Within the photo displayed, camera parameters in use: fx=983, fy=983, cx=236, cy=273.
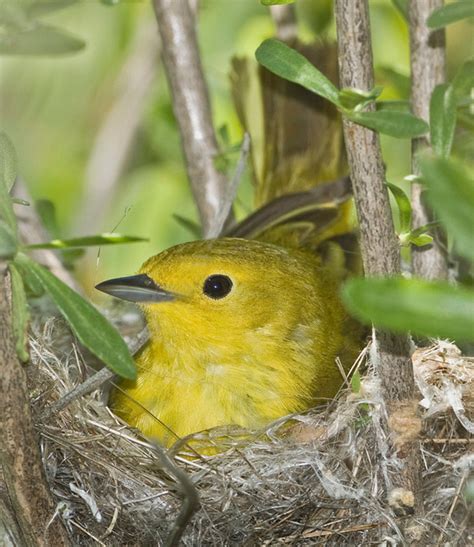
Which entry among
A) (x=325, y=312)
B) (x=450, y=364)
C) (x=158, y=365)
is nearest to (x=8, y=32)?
(x=158, y=365)

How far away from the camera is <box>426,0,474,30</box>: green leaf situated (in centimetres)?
203

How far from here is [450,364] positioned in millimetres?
2752

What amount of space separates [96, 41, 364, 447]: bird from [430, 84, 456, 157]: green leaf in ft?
2.47

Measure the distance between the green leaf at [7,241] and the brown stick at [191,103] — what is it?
179 centimetres

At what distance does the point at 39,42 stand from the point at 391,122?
56.0 inches

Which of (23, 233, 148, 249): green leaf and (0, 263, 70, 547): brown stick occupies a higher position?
(23, 233, 148, 249): green leaf

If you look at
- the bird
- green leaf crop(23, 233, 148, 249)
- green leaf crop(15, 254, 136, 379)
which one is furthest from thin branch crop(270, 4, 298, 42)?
green leaf crop(15, 254, 136, 379)

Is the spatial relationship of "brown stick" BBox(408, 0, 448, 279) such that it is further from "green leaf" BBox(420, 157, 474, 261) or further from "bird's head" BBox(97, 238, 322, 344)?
"green leaf" BBox(420, 157, 474, 261)

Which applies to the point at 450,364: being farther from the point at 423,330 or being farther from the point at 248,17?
the point at 248,17

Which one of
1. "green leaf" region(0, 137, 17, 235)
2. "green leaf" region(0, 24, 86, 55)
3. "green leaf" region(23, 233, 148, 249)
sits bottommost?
"green leaf" region(23, 233, 148, 249)

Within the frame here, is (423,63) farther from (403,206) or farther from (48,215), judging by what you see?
(48,215)

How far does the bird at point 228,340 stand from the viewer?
298 cm

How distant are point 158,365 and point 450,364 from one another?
0.93m

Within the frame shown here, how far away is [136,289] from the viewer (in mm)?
2914
